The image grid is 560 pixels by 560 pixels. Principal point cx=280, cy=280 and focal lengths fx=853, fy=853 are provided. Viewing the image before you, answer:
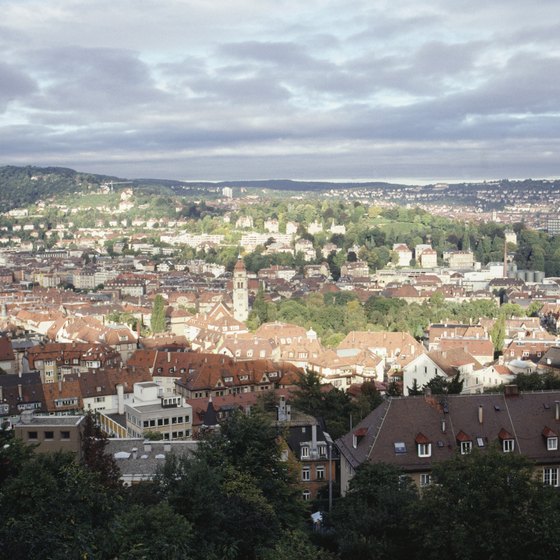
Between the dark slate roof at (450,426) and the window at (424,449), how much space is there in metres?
0.11

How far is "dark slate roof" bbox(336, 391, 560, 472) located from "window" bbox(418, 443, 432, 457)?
111mm

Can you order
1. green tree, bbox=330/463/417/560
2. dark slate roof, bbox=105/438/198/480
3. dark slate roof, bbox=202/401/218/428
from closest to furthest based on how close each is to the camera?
green tree, bbox=330/463/417/560
dark slate roof, bbox=105/438/198/480
dark slate roof, bbox=202/401/218/428

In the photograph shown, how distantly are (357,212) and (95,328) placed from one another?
429 ft

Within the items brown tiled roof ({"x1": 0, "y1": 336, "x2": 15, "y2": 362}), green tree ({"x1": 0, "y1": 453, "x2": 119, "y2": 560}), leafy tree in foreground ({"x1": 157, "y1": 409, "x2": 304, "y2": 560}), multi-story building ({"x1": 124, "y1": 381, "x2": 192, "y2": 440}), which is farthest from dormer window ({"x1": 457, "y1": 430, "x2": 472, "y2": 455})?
brown tiled roof ({"x1": 0, "y1": 336, "x2": 15, "y2": 362})

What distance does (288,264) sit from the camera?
5650 inches

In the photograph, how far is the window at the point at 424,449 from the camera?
24.6 metres

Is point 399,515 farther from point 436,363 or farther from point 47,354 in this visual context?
point 47,354

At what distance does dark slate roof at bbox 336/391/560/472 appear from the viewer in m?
24.7

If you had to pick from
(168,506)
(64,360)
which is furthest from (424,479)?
(64,360)

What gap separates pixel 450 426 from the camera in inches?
996

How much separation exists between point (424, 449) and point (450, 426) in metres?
1.22

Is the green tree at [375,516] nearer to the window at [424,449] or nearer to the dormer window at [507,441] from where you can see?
the window at [424,449]

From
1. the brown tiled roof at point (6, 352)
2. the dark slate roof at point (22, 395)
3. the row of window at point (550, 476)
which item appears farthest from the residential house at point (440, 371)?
the brown tiled roof at point (6, 352)

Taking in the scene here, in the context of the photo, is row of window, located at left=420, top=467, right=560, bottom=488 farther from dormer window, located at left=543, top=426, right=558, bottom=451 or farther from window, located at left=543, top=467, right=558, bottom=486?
dormer window, located at left=543, top=426, right=558, bottom=451
